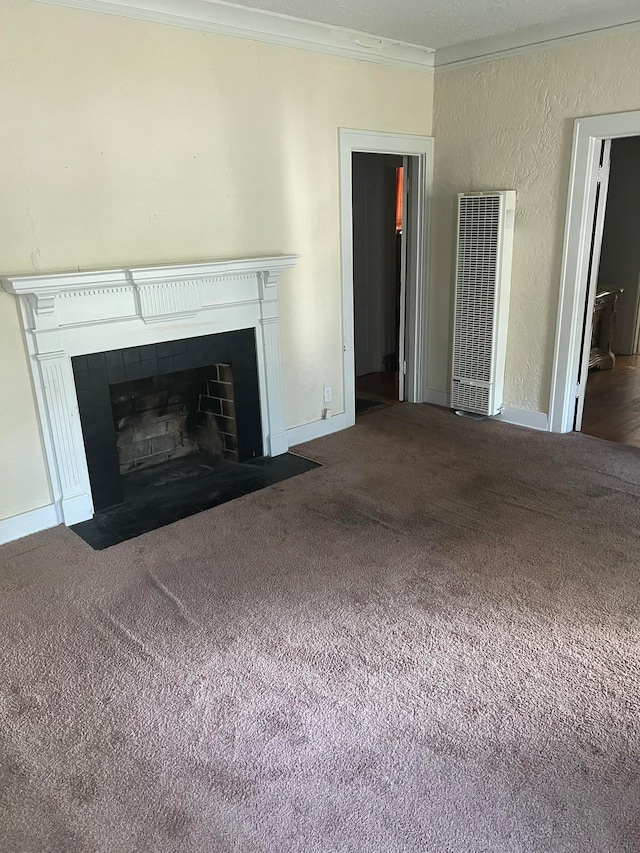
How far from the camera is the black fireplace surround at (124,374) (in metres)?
3.31

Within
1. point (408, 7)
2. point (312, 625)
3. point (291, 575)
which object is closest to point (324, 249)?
point (408, 7)

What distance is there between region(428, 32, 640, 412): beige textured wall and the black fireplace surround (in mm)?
1864

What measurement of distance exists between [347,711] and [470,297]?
10.7 ft

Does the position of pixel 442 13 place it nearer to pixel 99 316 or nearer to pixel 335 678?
pixel 99 316

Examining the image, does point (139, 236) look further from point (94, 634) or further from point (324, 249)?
point (94, 634)

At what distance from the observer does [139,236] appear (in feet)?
10.9

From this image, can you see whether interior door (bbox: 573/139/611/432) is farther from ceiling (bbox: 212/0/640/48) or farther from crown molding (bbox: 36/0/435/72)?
crown molding (bbox: 36/0/435/72)

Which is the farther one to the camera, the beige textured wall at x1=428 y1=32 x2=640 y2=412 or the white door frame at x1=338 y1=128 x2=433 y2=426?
the white door frame at x1=338 y1=128 x2=433 y2=426

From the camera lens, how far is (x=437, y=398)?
5156 mm

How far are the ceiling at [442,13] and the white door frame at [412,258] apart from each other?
0.65 meters

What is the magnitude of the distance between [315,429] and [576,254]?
6.86 feet

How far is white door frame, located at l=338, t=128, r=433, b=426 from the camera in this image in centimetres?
426

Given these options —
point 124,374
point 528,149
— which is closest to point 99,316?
point 124,374

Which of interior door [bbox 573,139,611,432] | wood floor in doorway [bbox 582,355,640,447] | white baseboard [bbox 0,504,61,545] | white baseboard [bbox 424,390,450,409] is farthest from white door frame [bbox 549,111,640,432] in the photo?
white baseboard [bbox 0,504,61,545]
